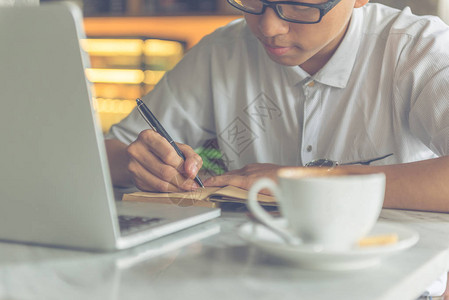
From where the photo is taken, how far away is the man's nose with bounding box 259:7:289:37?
4.04 feet

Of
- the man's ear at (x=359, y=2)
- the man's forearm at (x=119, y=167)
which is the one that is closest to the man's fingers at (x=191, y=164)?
the man's forearm at (x=119, y=167)

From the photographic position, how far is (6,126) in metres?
0.69

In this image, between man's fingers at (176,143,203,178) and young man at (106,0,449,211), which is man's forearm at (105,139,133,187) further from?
man's fingers at (176,143,203,178)

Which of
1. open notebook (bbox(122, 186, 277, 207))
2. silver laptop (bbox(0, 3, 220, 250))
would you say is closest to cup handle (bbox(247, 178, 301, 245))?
silver laptop (bbox(0, 3, 220, 250))

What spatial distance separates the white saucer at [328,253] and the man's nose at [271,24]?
2.17 feet

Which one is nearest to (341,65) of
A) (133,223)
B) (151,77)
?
(133,223)

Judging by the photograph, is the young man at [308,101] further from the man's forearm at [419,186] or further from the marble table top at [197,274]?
the marble table top at [197,274]

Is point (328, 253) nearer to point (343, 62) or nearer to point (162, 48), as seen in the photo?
point (343, 62)

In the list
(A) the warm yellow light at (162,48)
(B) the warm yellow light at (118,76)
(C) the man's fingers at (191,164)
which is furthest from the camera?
(B) the warm yellow light at (118,76)

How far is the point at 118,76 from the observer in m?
4.52

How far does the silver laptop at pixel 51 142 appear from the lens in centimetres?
62

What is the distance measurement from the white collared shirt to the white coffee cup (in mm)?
704

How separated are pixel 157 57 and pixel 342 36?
2.84m

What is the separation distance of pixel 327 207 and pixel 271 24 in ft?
2.28
